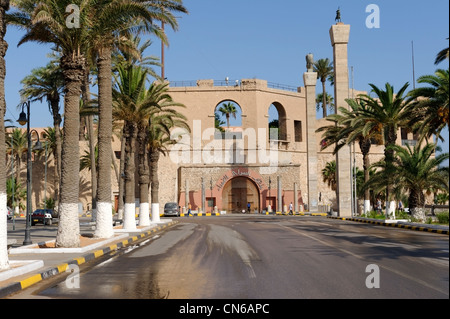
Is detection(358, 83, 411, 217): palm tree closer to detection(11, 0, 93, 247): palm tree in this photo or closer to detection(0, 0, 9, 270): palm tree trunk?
detection(11, 0, 93, 247): palm tree

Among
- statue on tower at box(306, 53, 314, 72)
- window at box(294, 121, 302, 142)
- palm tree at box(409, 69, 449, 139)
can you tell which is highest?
statue on tower at box(306, 53, 314, 72)

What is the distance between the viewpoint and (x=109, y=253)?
17656 mm

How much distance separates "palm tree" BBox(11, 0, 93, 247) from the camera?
18.2 meters

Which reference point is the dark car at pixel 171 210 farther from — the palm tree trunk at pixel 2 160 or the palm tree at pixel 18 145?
the palm tree trunk at pixel 2 160

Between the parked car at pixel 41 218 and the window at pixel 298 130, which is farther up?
the window at pixel 298 130

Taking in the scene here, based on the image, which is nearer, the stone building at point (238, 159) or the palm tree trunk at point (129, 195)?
the palm tree trunk at point (129, 195)

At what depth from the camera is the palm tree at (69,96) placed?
716 inches

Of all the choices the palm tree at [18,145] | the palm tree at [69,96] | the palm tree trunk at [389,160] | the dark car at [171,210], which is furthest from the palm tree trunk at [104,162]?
the palm tree at [18,145]

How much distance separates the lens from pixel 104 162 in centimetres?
2347

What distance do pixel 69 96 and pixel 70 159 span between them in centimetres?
230

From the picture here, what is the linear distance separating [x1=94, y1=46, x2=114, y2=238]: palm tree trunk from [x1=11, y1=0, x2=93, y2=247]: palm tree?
4.19 m

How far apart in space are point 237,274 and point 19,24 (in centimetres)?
1484

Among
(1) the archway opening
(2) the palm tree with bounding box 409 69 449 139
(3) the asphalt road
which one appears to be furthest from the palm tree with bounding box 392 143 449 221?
(1) the archway opening
